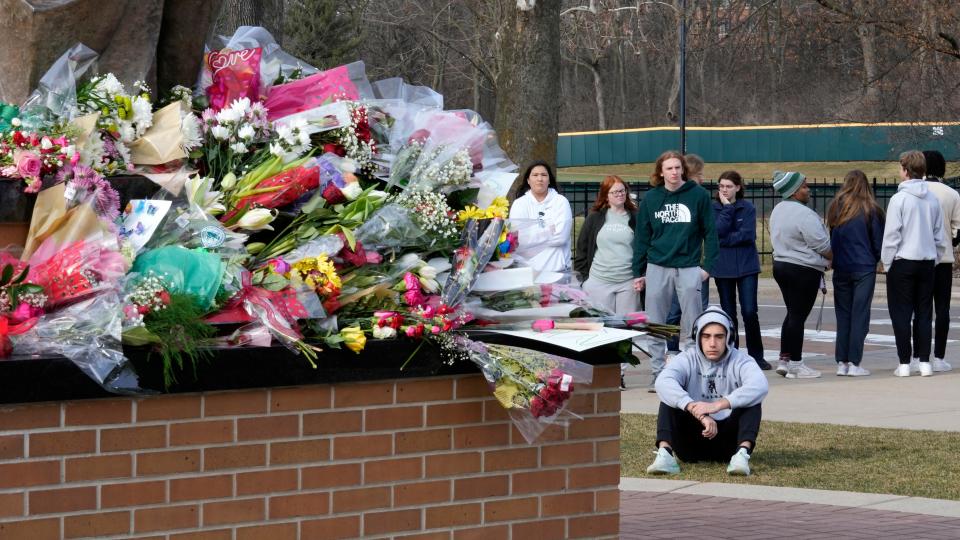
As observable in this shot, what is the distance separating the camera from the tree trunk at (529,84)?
47.5 ft

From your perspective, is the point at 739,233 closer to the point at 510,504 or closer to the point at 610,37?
the point at 510,504

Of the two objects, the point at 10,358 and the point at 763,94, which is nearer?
the point at 10,358

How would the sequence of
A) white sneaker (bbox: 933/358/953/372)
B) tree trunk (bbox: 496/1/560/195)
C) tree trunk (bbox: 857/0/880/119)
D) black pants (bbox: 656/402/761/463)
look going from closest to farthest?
black pants (bbox: 656/402/761/463), white sneaker (bbox: 933/358/953/372), tree trunk (bbox: 496/1/560/195), tree trunk (bbox: 857/0/880/119)

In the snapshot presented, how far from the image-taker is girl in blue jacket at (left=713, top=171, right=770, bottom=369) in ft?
Result: 39.1

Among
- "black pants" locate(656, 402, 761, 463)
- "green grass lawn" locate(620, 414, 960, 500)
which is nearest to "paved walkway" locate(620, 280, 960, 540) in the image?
"green grass lawn" locate(620, 414, 960, 500)

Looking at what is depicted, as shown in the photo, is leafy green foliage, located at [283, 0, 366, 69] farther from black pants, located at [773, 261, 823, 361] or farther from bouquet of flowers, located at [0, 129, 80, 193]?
bouquet of flowers, located at [0, 129, 80, 193]

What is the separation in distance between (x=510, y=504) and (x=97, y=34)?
1.89m

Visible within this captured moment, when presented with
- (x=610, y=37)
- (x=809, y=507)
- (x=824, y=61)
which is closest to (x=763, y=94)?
(x=824, y=61)

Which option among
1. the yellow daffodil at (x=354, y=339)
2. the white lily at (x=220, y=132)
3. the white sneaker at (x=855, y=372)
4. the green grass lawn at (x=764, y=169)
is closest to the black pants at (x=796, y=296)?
the white sneaker at (x=855, y=372)

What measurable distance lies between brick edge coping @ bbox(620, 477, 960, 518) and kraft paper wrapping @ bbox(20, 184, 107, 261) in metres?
3.88

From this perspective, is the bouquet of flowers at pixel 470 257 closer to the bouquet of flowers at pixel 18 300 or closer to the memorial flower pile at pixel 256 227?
the memorial flower pile at pixel 256 227

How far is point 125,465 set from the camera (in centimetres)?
371

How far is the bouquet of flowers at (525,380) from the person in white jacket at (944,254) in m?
8.22

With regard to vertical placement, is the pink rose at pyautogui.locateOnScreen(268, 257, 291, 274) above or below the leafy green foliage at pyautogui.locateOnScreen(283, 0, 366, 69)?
below
